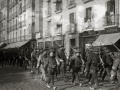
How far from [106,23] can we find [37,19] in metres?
15.6

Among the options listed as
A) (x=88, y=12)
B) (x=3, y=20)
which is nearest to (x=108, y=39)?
(x=88, y=12)

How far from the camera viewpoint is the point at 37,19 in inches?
1232

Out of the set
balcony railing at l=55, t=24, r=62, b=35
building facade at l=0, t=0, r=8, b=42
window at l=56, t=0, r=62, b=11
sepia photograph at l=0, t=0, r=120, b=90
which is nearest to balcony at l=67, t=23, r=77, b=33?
sepia photograph at l=0, t=0, r=120, b=90

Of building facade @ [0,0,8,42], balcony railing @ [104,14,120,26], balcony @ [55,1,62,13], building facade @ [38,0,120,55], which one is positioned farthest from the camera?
building facade @ [0,0,8,42]

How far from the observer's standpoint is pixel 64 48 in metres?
11.0

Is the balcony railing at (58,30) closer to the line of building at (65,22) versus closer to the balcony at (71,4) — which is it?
the line of building at (65,22)

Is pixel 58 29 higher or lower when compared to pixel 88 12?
lower

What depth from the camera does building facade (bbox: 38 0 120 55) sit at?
17.8 meters

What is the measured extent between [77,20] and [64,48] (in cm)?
1112

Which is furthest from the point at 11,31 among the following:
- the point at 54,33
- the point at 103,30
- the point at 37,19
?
the point at 103,30

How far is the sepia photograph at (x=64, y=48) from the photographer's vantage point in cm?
828

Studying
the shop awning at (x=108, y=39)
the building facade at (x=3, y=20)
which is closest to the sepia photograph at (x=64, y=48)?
the shop awning at (x=108, y=39)

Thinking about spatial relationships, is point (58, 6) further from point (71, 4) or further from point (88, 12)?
point (88, 12)

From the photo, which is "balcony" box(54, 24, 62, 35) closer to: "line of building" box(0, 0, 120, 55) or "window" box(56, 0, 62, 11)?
"line of building" box(0, 0, 120, 55)
